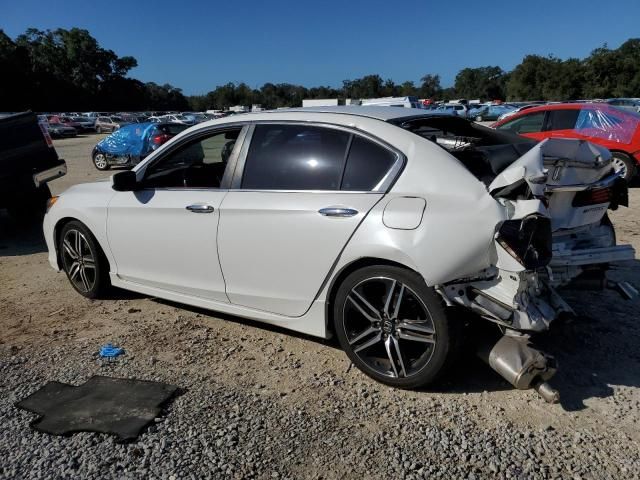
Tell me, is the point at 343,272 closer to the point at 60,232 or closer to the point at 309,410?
the point at 309,410

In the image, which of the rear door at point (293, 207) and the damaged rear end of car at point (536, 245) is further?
the rear door at point (293, 207)

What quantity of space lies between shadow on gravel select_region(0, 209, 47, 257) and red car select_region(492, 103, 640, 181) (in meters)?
7.91

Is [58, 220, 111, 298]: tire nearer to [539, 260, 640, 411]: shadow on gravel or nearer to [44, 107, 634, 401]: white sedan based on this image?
[44, 107, 634, 401]: white sedan

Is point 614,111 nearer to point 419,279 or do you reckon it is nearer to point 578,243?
point 578,243

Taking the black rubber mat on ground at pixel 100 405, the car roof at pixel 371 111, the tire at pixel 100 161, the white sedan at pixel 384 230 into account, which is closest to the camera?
the white sedan at pixel 384 230

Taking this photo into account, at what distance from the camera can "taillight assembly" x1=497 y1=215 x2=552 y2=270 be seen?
2773 millimetres

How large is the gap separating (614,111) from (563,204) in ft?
26.1

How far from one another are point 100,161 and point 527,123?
1262cm

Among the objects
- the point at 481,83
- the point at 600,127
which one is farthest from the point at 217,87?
the point at 600,127

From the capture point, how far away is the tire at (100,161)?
16.6m

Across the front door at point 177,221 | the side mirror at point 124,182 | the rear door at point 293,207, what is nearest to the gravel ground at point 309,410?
the front door at point 177,221

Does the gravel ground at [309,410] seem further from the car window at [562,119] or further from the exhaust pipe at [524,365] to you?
the car window at [562,119]

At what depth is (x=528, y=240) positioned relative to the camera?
9.21ft

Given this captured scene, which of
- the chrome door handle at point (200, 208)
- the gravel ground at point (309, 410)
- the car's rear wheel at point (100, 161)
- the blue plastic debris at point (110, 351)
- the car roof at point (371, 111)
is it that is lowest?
the car's rear wheel at point (100, 161)
